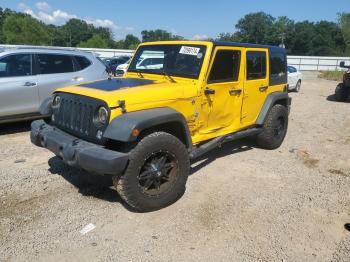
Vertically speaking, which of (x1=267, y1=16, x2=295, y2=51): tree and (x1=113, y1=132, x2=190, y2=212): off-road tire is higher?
(x1=267, y1=16, x2=295, y2=51): tree

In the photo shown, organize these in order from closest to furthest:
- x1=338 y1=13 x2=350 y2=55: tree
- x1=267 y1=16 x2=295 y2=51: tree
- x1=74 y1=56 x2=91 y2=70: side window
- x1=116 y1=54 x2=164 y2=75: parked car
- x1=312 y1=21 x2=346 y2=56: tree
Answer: x1=116 y1=54 x2=164 y2=75: parked car < x1=74 y1=56 x2=91 y2=70: side window < x1=338 y1=13 x2=350 y2=55: tree < x1=312 y1=21 x2=346 y2=56: tree < x1=267 y1=16 x2=295 y2=51: tree

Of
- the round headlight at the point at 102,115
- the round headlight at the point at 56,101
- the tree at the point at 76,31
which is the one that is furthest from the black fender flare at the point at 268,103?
the tree at the point at 76,31

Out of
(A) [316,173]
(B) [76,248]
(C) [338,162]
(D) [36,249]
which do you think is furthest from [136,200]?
(C) [338,162]

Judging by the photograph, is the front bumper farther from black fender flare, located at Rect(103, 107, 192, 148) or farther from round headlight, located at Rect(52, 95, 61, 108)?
round headlight, located at Rect(52, 95, 61, 108)

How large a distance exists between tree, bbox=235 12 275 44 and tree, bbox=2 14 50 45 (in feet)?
166

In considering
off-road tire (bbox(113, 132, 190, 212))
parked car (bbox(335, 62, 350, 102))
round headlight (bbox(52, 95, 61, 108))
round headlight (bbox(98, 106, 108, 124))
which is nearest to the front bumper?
off-road tire (bbox(113, 132, 190, 212))

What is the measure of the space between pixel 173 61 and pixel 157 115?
1.35 m

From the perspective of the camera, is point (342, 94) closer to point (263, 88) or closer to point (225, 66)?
point (263, 88)

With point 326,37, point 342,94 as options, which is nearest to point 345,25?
point 326,37

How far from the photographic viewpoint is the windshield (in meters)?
4.73

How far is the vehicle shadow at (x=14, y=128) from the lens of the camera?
23.9ft

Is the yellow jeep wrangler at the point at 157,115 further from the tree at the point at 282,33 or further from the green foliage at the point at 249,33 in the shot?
the tree at the point at 282,33

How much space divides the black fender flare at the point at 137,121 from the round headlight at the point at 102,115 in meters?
0.14

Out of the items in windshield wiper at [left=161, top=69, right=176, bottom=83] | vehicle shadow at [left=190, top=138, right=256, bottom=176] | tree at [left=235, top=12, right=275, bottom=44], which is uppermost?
tree at [left=235, top=12, right=275, bottom=44]
